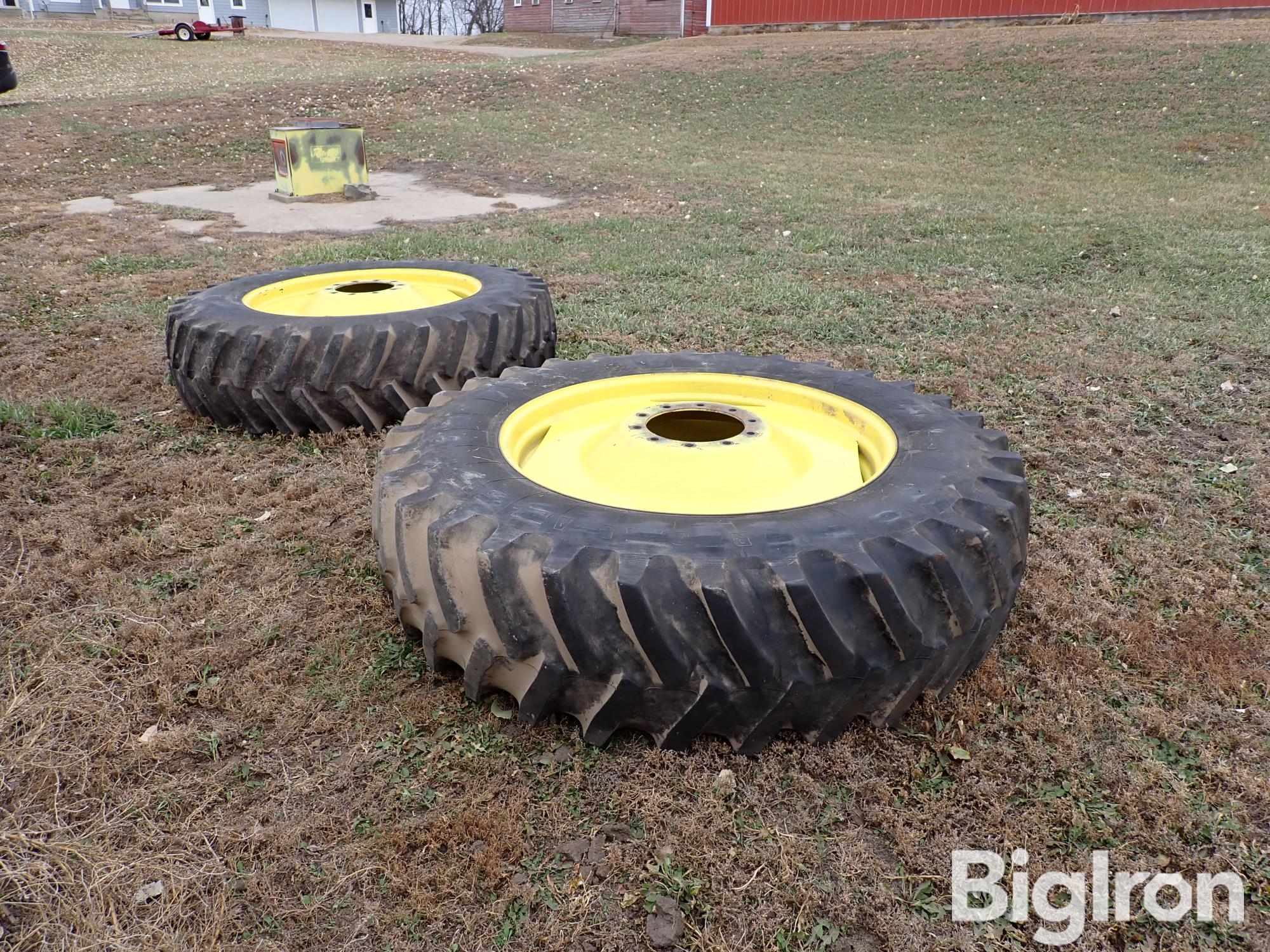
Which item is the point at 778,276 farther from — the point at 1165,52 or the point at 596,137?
the point at 1165,52

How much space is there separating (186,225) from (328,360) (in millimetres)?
6435

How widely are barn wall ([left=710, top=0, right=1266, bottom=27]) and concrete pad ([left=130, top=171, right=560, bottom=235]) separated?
18123 millimetres

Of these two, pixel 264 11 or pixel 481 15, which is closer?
pixel 264 11

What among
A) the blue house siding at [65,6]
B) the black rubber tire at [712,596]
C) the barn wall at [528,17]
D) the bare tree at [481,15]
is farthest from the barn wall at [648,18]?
the black rubber tire at [712,596]

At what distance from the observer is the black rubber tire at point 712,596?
203cm

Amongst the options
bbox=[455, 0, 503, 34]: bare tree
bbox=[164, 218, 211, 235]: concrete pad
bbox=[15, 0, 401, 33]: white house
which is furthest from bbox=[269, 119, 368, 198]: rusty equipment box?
bbox=[455, 0, 503, 34]: bare tree

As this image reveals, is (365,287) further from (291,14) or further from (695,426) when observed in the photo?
(291,14)

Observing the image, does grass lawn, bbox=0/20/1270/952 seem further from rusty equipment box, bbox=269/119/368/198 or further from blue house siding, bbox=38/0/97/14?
blue house siding, bbox=38/0/97/14

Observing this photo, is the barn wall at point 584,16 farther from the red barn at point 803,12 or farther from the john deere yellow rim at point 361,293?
the john deere yellow rim at point 361,293

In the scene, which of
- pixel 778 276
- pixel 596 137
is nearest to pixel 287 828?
pixel 778 276

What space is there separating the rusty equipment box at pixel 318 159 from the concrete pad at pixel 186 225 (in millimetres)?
1676

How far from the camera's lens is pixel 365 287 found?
15.9 ft

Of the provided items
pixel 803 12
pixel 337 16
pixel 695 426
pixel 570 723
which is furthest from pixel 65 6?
pixel 570 723

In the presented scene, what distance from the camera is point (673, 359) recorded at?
360 centimetres
